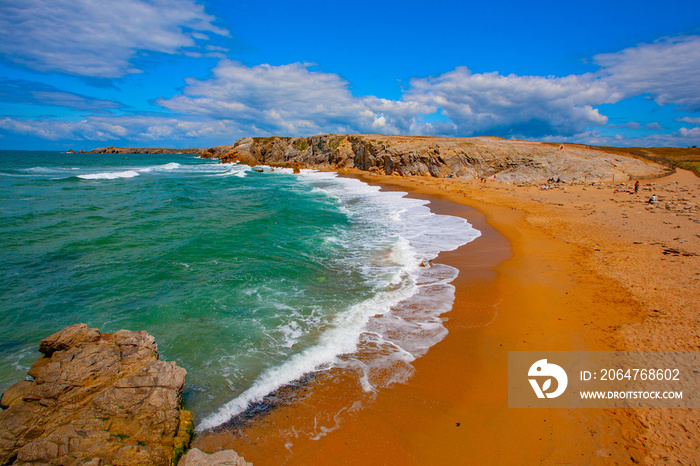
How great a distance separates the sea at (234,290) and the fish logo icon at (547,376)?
6.21 ft

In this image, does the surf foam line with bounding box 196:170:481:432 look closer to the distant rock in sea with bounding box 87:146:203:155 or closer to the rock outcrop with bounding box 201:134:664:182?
the rock outcrop with bounding box 201:134:664:182

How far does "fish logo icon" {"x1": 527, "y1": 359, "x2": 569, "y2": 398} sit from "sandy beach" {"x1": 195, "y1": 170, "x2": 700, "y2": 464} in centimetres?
43

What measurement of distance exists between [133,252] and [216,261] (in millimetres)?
3570

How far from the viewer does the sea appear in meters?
6.02

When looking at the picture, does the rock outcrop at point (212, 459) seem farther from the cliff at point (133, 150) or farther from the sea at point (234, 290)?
the cliff at point (133, 150)

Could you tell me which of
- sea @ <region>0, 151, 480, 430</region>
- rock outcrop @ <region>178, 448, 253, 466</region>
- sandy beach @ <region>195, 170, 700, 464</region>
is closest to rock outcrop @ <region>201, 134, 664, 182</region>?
sea @ <region>0, 151, 480, 430</region>

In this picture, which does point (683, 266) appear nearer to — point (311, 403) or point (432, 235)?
point (432, 235)

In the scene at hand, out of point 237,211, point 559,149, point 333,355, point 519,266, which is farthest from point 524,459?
point 559,149

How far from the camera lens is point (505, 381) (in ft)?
17.6

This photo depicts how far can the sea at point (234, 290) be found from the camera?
6.02 m

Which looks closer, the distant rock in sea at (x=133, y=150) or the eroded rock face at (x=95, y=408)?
the eroded rock face at (x=95, y=408)

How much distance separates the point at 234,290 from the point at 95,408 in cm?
517

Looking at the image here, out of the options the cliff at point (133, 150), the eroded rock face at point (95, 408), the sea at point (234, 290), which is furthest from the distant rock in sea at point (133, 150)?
the eroded rock face at point (95, 408)

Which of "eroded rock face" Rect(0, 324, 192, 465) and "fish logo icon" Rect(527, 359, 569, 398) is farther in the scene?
"fish logo icon" Rect(527, 359, 569, 398)
